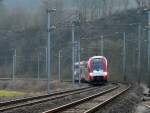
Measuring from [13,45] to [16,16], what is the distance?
1190cm

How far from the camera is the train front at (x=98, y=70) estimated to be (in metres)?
64.6

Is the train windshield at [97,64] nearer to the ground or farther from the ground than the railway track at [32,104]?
farther from the ground

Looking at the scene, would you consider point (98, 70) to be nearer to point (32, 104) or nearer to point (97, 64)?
point (97, 64)

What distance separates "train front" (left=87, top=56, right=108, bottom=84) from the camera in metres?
64.6

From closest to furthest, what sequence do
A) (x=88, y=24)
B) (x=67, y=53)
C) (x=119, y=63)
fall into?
(x=119, y=63), (x=67, y=53), (x=88, y=24)

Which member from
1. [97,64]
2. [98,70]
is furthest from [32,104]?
[97,64]

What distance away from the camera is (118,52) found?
104625mm


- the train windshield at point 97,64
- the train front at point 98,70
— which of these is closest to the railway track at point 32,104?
the train front at point 98,70

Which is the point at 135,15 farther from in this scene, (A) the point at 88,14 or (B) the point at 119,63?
(B) the point at 119,63

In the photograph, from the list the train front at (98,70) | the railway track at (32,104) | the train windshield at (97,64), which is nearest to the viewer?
the railway track at (32,104)

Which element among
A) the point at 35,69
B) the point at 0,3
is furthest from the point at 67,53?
the point at 0,3

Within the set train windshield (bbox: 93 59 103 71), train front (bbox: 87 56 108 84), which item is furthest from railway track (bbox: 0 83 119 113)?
train windshield (bbox: 93 59 103 71)

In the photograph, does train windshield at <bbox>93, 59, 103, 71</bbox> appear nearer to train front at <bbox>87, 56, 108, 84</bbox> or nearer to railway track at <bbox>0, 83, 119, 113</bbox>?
train front at <bbox>87, 56, 108, 84</bbox>

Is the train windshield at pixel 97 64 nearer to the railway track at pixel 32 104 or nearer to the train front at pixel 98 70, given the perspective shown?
the train front at pixel 98 70
